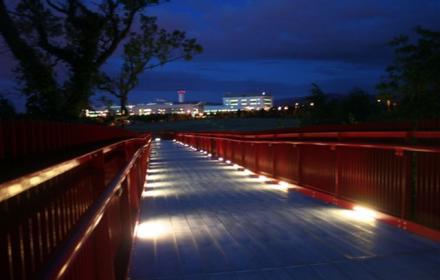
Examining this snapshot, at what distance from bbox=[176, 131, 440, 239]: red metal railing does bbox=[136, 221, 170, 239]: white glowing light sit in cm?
306

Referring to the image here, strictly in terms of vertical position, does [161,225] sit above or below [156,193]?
above

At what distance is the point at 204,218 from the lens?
933 cm

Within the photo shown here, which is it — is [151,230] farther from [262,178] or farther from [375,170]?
[262,178]

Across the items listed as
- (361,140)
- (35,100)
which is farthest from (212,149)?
(361,140)

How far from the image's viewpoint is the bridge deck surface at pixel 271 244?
19.0ft

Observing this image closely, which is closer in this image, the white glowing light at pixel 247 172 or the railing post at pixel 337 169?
the railing post at pixel 337 169

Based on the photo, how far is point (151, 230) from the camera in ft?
27.5

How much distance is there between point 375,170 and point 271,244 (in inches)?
88.0

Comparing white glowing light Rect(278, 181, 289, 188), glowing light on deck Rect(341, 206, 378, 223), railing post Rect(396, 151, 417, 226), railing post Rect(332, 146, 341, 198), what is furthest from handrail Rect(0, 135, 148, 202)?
white glowing light Rect(278, 181, 289, 188)

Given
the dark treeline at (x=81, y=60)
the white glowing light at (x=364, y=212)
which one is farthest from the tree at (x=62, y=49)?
the white glowing light at (x=364, y=212)

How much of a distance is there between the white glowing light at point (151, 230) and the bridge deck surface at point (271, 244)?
1cm

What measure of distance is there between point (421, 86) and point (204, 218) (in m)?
15.1

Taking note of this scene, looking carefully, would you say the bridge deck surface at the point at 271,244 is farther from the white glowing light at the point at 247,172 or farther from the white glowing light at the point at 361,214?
the white glowing light at the point at 247,172

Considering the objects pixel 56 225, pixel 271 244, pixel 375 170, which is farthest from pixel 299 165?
pixel 56 225
